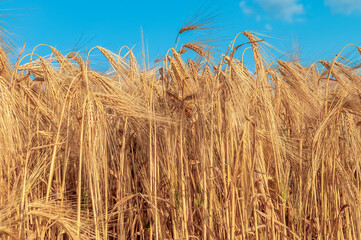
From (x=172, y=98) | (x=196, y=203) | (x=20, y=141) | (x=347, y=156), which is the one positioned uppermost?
(x=172, y=98)

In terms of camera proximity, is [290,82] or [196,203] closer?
[196,203]

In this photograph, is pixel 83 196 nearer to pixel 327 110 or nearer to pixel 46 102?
pixel 46 102

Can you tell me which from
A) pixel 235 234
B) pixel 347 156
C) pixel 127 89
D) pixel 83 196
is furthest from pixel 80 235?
pixel 347 156

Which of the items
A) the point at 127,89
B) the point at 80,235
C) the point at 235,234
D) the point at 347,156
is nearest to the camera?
the point at 80,235

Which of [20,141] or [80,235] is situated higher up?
[20,141]

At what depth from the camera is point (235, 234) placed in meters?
2.03

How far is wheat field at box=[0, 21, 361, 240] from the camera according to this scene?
1848 mm

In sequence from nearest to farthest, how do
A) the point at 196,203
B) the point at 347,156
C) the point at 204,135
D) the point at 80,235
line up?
the point at 80,235 → the point at 204,135 → the point at 196,203 → the point at 347,156

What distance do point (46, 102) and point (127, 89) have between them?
0.54 meters

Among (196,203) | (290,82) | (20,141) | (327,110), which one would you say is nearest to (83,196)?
(20,141)

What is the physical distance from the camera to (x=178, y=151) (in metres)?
2.06

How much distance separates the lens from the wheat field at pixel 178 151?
6.06ft

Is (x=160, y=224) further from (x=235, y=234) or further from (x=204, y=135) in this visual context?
(x=204, y=135)

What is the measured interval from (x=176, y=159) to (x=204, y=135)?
11.1 inches
